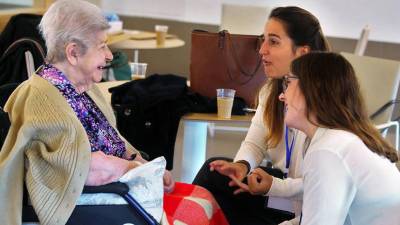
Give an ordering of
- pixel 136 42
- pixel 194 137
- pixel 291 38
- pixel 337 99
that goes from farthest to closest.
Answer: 1. pixel 136 42
2. pixel 194 137
3. pixel 291 38
4. pixel 337 99

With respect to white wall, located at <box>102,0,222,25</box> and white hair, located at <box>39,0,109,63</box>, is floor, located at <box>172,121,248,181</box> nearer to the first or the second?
white wall, located at <box>102,0,222,25</box>

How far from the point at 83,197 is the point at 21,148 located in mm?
223

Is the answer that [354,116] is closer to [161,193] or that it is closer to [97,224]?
[161,193]

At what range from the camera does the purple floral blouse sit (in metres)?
1.77

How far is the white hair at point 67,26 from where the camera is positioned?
1769mm

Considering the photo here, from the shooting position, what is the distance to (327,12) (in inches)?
194

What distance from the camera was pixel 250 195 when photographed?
82.5 inches

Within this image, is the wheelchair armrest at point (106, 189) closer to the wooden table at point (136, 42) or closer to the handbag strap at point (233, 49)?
the handbag strap at point (233, 49)

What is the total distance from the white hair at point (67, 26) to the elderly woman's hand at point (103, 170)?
0.34 m

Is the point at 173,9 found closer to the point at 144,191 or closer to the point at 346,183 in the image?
the point at 144,191

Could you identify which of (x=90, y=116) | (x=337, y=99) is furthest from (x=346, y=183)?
(x=90, y=116)

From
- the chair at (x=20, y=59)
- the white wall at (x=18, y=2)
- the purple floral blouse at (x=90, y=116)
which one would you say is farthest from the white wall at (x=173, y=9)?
the purple floral blouse at (x=90, y=116)

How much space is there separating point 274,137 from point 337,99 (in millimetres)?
646

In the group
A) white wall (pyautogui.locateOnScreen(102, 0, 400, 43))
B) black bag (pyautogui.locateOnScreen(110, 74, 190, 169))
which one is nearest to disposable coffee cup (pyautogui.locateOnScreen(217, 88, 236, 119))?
black bag (pyautogui.locateOnScreen(110, 74, 190, 169))
